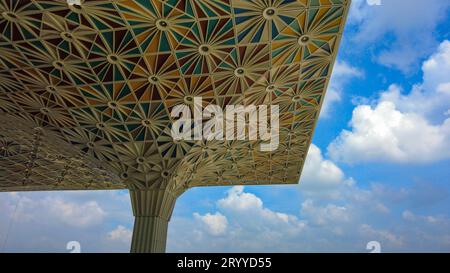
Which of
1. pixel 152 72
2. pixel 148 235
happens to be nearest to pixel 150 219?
pixel 148 235

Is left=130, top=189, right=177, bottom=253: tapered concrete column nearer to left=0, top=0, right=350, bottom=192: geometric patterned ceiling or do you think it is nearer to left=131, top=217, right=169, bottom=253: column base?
left=131, top=217, right=169, bottom=253: column base

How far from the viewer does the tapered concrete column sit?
918 inches

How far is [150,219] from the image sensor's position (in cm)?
2438

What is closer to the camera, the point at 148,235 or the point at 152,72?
the point at 152,72

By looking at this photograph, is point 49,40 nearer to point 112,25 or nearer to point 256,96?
point 112,25

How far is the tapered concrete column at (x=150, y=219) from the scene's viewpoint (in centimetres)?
2333

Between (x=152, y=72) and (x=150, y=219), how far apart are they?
11.7 m

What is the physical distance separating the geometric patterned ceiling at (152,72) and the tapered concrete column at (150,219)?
852 millimetres

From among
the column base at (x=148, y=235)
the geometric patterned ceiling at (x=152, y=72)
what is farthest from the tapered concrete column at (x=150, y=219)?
the geometric patterned ceiling at (x=152, y=72)

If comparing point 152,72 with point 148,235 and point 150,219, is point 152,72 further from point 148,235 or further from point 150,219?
point 148,235

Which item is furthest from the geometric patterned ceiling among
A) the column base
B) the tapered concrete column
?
the column base

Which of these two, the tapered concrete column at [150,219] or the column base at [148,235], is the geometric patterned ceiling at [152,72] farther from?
the column base at [148,235]

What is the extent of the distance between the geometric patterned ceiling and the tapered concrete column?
2.80ft

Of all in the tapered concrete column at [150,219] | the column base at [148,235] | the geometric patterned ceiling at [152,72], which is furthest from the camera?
the tapered concrete column at [150,219]
